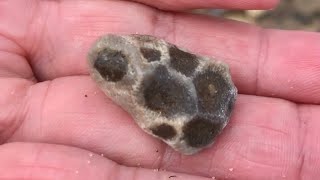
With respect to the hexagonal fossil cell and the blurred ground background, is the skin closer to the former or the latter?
the hexagonal fossil cell

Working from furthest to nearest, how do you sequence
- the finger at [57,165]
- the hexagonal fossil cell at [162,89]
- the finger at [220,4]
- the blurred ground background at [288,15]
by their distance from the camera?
the blurred ground background at [288,15], the finger at [220,4], the hexagonal fossil cell at [162,89], the finger at [57,165]

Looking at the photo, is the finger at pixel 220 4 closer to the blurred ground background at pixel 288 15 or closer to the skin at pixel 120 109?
the skin at pixel 120 109

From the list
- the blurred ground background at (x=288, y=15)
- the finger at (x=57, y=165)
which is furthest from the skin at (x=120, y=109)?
the blurred ground background at (x=288, y=15)

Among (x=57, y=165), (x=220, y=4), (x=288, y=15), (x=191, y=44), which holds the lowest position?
(x=57, y=165)

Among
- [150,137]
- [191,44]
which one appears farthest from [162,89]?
[191,44]

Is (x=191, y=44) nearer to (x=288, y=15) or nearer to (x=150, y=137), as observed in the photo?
(x=150, y=137)

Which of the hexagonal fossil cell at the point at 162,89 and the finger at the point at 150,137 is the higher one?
the hexagonal fossil cell at the point at 162,89

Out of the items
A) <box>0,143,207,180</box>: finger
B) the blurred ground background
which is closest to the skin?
<box>0,143,207,180</box>: finger
